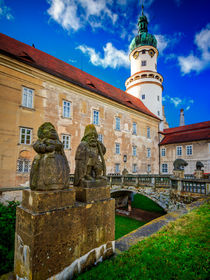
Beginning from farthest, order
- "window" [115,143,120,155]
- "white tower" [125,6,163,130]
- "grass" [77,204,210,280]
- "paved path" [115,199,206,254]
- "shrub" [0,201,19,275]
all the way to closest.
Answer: "white tower" [125,6,163,130]
"window" [115,143,120,155]
"shrub" [0,201,19,275]
"paved path" [115,199,206,254]
"grass" [77,204,210,280]

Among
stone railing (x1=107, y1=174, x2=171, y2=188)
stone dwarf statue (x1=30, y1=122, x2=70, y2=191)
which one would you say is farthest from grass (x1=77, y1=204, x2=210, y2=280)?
stone railing (x1=107, y1=174, x2=171, y2=188)

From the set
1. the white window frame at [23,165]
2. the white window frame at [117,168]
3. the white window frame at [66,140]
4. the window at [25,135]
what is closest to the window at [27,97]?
the window at [25,135]

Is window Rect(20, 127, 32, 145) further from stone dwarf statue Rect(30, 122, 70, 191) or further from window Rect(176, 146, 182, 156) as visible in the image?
window Rect(176, 146, 182, 156)

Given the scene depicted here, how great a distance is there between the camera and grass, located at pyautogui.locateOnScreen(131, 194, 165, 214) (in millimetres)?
13722

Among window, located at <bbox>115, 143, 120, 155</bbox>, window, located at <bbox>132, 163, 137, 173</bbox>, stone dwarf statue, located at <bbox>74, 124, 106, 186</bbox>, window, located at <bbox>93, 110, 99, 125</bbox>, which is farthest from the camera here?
window, located at <bbox>132, 163, 137, 173</bbox>

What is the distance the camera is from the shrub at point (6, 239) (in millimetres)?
3312

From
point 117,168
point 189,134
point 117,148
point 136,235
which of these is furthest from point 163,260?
point 189,134

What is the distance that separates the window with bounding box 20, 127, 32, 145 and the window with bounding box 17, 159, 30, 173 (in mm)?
1460

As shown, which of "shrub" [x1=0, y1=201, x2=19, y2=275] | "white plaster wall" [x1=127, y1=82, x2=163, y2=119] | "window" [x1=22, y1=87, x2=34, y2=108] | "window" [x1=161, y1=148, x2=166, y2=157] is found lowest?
"shrub" [x1=0, y1=201, x2=19, y2=275]

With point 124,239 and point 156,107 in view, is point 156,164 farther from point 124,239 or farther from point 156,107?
point 124,239

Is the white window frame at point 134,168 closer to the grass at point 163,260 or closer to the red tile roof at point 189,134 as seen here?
the red tile roof at point 189,134

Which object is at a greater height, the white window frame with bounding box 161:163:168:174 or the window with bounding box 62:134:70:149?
the window with bounding box 62:134:70:149

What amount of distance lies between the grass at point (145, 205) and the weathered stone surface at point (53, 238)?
517 inches

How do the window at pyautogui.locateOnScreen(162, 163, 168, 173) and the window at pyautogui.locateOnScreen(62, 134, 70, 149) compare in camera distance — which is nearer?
the window at pyautogui.locateOnScreen(62, 134, 70, 149)
